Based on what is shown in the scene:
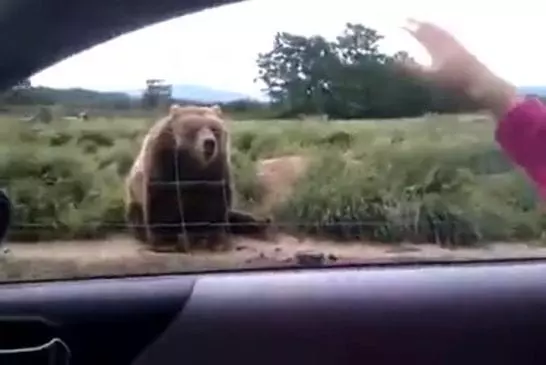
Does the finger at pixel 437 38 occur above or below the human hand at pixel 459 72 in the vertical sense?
above

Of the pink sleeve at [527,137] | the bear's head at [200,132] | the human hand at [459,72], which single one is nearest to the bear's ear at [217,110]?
the bear's head at [200,132]

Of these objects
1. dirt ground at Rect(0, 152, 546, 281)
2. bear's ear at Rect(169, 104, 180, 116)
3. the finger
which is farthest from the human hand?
bear's ear at Rect(169, 104, 180, 116)

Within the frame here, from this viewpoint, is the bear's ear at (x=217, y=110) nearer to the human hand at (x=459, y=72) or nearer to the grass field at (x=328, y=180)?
the grass field at (x=328, y=180)

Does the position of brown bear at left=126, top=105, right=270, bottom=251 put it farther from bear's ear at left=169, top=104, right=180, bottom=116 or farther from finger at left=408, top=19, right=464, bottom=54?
finger at left=408, top=19, right=464, bottom=54

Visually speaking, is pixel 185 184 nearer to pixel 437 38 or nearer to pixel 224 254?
pixel 224 254

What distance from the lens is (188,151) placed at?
72.5 inches

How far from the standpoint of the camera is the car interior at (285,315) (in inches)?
71.3

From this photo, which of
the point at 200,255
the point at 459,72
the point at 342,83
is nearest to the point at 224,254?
the point at 200,255

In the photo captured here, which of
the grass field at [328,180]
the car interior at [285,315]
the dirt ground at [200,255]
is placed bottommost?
the car interior at [285,315]

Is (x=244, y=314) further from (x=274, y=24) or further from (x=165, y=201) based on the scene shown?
(x=274, y=24)

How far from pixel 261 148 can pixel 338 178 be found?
0.39 ft

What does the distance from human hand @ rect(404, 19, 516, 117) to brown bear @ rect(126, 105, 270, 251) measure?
30 centimetres

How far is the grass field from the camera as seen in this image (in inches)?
70.8

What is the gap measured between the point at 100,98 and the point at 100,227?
0.18 metres
